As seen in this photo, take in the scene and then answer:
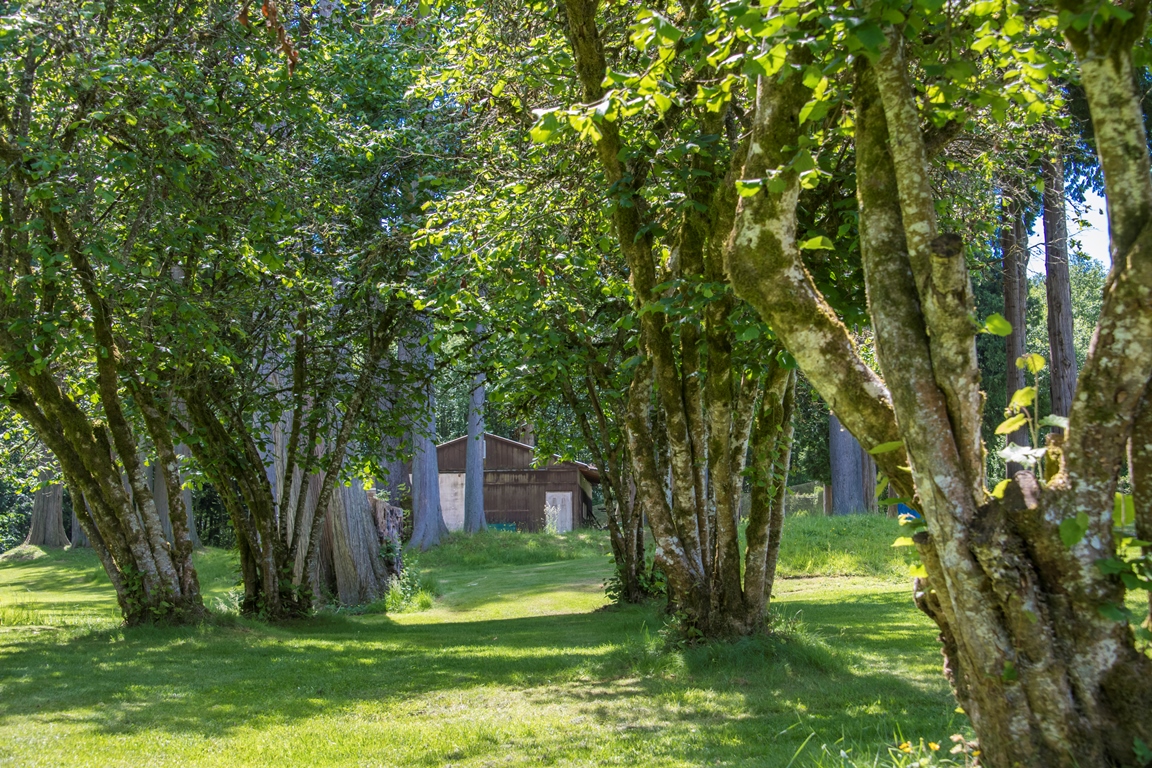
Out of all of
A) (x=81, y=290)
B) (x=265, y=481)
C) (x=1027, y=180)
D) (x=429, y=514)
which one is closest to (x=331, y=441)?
(x=265, y=481)

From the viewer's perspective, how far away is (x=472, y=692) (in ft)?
23.9

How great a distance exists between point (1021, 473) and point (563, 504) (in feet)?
117

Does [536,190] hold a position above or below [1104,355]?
above

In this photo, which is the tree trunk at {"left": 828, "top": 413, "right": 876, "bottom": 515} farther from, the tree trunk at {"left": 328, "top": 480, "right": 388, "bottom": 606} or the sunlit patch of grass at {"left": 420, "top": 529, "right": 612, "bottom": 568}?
the tree trunk at {"left": 328, "top": 480, "right": 388, "bottom": 606}

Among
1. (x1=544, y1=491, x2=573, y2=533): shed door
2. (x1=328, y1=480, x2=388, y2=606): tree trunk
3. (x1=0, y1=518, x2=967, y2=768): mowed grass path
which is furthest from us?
(x1=544, y1=491, x2=573, y2=533): shed door

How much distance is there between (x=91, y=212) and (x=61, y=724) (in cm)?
498

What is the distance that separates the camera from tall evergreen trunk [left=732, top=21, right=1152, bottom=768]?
3.34 metres

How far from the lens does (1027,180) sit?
866 cm

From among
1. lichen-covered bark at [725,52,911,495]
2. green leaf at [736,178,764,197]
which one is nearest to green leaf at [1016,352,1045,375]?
lichen-covered bark at [725,52,911,495]

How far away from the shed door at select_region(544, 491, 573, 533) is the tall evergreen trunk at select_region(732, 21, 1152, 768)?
1378 inches

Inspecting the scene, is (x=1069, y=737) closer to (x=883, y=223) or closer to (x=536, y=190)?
(x=883, y=223)

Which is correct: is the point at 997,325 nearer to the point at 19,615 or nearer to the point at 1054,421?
the point at 1054,421

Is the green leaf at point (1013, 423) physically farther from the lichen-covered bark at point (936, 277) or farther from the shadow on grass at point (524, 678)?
the shadow on grass at point (524, 678)

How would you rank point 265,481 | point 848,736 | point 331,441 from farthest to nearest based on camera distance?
point 331,441 → point 265,481 → point 848,736
